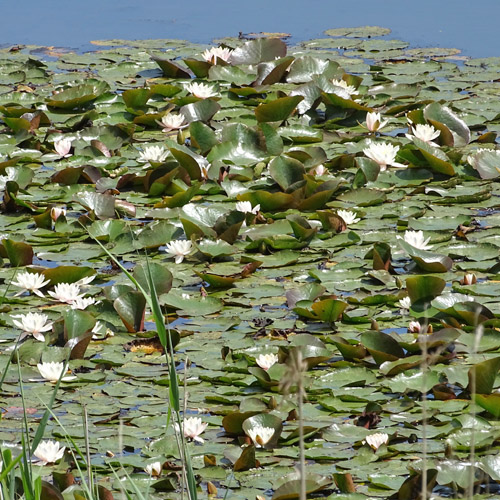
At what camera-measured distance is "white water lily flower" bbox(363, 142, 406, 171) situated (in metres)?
5.22

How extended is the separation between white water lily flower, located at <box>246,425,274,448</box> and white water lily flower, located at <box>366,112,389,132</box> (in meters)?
3.18

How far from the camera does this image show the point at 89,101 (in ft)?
21.6

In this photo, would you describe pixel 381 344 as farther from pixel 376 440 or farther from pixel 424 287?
pixel 376 440

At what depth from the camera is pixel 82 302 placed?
3807 mm

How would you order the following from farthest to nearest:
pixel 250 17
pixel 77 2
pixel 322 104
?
pixel 77 2, pixel 250 17, pixel 322 104

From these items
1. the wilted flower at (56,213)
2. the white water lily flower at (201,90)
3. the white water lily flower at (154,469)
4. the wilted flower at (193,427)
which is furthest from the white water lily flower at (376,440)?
the white water lily flower at (201,90)

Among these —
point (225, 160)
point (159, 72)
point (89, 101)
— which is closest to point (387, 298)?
point (225, 160)

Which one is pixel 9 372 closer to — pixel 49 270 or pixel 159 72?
pixel 49 270

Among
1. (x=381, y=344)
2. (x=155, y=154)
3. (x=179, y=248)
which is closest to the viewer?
(x=381, y=344)

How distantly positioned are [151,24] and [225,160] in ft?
14.4

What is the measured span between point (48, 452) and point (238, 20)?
709 cm

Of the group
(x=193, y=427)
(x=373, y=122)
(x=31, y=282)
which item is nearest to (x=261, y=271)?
(x=31, y=282)

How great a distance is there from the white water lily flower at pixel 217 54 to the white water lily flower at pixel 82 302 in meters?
3.67

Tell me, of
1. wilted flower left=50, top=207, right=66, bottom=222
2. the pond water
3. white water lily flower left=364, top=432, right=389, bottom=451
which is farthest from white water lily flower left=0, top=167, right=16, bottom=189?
the pond water
